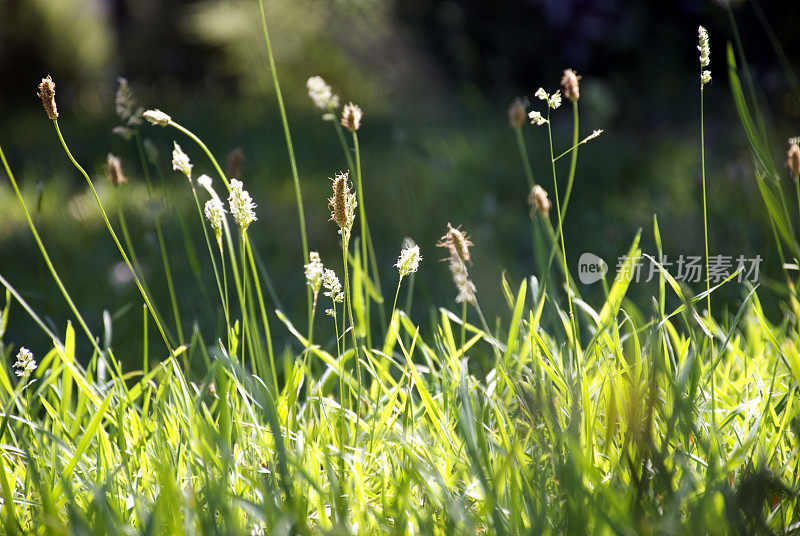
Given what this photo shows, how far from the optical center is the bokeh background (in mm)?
2238

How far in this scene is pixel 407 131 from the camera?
156 inches

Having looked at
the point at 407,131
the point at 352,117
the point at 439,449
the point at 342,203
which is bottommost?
the point at 439,449

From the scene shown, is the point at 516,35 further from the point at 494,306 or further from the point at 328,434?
the point at 328,434

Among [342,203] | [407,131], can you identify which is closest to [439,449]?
[342,203]

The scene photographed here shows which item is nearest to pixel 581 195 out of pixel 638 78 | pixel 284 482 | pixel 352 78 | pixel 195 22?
pixel 638 78

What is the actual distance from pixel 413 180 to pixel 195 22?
17.3ft

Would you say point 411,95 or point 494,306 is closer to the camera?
point 494,306

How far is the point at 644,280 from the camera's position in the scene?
78.6 inches

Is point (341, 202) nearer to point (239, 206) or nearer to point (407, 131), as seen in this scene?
point (239, 206)

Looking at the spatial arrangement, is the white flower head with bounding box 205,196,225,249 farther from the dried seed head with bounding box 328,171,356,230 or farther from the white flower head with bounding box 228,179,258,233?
the dried seed head with bounding box 328,171,356,230

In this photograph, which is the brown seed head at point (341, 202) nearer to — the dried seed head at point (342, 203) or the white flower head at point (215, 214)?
the dried seed head at point (342, 203)

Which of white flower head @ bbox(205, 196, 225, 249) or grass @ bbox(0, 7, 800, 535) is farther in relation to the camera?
white flower head @ bbox(205, 196, 225, 249)

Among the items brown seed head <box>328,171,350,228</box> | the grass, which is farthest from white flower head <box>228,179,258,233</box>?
brown seed head <box>328,171,350,228</box>

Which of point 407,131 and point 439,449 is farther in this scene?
point 407,131
